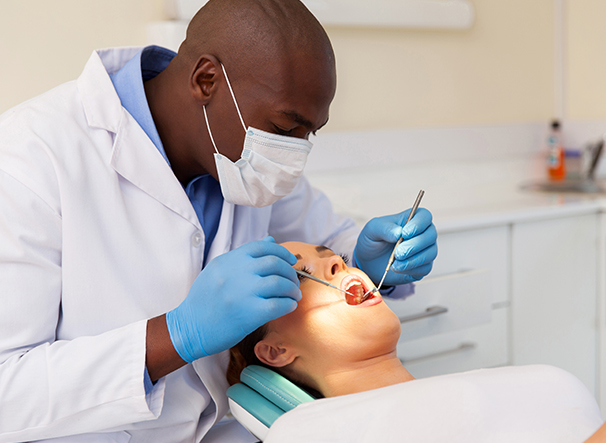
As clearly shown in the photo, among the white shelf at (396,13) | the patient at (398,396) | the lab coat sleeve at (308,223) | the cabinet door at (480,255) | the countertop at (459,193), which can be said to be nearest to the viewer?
the patient at (398,396)

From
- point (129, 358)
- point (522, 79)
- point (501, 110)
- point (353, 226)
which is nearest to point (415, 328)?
point (353, 226)

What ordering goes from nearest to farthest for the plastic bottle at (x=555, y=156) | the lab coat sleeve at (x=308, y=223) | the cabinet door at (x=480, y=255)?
1. the lab coat sleeve at (x=308, y=223)
2. the cabinet door at (x=480, y=255)
3. the plastic bottle at (x=555, y=156)

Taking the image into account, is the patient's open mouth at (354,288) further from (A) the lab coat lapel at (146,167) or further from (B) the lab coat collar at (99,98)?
(B) the lab coat collar at (99,98)

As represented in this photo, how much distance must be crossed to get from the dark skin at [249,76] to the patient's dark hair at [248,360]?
10.1 inches

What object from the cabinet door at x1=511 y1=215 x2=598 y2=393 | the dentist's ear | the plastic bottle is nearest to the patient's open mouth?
the dentist's ear

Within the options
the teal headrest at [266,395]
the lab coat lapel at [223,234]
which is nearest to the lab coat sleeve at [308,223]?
the lab coat lapel at [223,234]

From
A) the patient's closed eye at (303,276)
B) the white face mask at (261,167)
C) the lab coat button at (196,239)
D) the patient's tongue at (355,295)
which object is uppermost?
the white face mask at (261,167)

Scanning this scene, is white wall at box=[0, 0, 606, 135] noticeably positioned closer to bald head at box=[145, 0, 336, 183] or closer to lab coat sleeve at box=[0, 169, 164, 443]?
bald head at box=[145, 0, 336, 183]

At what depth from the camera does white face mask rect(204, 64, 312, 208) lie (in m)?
1.14

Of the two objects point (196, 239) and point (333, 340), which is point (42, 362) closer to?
point (196, 239)

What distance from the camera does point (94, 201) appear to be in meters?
1.12

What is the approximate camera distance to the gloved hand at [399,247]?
1270 mm

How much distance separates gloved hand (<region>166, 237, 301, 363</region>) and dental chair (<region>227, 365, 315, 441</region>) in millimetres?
148

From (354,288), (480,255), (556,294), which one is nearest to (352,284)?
(354,288)
